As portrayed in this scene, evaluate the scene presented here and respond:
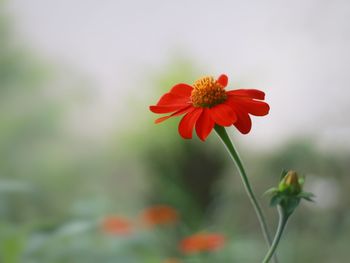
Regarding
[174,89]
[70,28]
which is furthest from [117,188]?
[174,89]

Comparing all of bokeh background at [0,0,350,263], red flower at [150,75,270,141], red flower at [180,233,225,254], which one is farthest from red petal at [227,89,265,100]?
bokeh background at [0,0,350,263]

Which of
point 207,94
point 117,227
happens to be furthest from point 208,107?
point 117,227

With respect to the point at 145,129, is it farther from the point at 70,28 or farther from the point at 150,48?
the point at 70,28

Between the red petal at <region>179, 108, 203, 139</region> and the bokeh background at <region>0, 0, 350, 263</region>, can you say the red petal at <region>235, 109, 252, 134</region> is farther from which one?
the bokeh background at <region>0, 0, 350, 263</region>

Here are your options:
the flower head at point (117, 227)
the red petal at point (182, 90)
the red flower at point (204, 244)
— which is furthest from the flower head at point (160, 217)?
the red petal at point (182, 90)

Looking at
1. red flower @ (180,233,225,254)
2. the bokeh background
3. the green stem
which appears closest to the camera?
the green stem

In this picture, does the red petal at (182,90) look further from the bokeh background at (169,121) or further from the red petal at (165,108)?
the bokeh background at (169,121)
